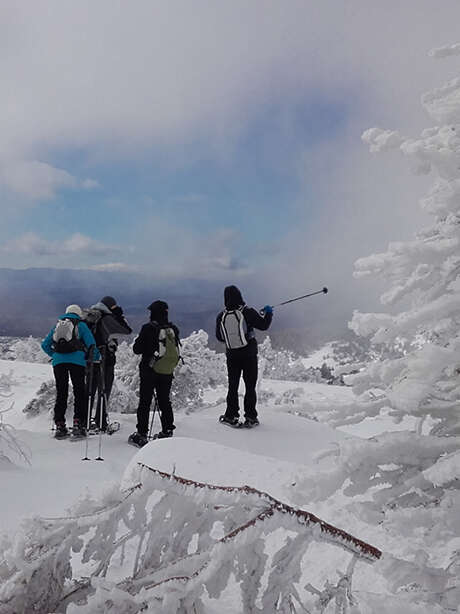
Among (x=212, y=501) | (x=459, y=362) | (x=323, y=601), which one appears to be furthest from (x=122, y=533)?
(x=459, y=362)

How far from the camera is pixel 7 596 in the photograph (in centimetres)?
112

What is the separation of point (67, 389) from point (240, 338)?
2.62m

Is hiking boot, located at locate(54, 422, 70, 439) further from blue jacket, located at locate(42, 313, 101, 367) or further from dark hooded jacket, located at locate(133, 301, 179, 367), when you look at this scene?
dark hooded jacket, located at locate(133, 301, 179, 367)

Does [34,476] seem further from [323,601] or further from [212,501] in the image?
[323,601]

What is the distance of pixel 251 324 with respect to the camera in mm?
6797

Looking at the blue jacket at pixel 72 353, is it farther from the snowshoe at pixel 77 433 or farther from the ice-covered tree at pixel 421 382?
the ice-covered tree at pixel 421 382

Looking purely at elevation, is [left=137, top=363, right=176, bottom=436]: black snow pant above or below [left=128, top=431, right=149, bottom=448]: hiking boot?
above

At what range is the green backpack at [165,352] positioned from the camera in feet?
21.4

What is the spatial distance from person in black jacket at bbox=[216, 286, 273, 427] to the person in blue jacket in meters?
1.95

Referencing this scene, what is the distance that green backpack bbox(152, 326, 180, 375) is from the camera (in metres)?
6.51

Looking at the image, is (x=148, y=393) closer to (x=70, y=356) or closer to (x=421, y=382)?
(x=70, y=356)

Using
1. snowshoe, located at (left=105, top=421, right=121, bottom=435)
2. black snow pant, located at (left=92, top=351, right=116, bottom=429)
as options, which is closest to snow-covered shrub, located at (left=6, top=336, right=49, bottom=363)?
black snow pant, located at (left=92, top=351, right=116, bottom=429)

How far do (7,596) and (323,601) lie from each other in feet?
2.52

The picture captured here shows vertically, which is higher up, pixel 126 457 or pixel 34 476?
pixel 34 476
